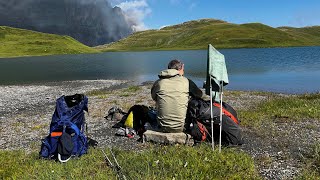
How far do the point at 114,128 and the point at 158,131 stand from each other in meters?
4.27

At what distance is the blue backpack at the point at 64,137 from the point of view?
39.1ft

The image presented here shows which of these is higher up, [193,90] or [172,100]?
[193,90]

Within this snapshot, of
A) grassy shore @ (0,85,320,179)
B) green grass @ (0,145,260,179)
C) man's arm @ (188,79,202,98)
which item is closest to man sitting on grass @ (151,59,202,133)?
man's arm @ (188,79,202,98)

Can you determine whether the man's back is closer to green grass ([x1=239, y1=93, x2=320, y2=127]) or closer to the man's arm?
the man's arm

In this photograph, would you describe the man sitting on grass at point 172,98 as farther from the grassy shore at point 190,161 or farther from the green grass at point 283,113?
the green grass at point 283,113

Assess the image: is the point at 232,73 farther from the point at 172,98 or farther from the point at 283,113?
the point at 172,98

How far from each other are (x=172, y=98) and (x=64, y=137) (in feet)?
14.9

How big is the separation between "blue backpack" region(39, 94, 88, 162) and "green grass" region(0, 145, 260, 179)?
42 centimetres

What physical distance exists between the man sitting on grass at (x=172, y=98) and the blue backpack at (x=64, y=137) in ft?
11.2

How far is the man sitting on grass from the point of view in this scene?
1309cm

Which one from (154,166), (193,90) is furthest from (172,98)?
(154,166)

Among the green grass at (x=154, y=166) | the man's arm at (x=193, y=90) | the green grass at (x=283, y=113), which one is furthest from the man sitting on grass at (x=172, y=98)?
the green grass at (x=283, y=113)

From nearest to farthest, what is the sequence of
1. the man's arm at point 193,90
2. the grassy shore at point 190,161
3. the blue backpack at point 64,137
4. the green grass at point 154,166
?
the green grass at point 154,166 → the grassy shore at point 190,161 → the blue backpack at point 64,137 → the man's arm at point 193,90

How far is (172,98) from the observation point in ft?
43.0
